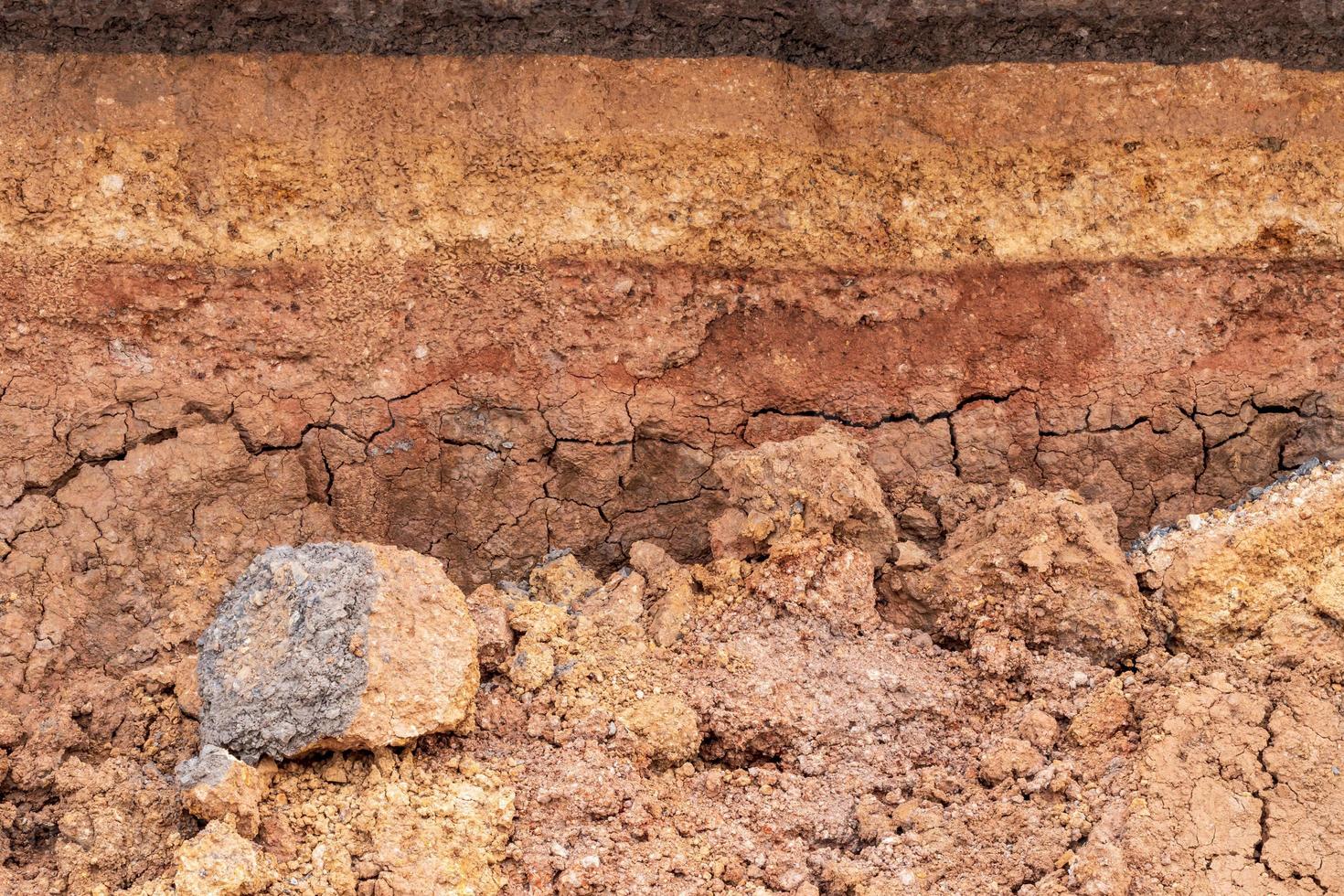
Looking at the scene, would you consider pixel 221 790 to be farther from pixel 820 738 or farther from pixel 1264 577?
pixel 1264 577

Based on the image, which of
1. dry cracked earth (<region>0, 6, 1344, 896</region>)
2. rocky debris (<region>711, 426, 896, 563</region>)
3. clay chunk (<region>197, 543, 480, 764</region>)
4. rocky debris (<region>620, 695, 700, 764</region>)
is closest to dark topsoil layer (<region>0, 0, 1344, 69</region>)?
dry cracked earth (<region>0, 6, 1344, 896</region>)

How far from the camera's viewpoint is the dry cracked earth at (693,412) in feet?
11.3

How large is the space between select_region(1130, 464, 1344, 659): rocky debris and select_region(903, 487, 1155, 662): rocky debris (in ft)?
0.38

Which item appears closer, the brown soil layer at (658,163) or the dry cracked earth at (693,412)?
the dry cracked earth at (693,412)

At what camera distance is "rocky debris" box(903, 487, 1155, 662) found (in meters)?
3.73

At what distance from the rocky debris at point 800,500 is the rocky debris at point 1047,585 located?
0.72 ft

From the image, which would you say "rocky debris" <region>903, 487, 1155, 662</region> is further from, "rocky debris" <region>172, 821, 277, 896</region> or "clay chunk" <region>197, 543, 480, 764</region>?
"rocky debris" <region>172, 821, 277, 896</region>

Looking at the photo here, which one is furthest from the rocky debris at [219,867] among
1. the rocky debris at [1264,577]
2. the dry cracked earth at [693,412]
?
the rocky debris at [1264,577]

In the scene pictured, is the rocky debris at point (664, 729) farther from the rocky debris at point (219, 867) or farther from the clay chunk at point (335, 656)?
the rocky debris at point (219, 867)

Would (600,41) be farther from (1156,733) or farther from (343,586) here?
(1156,733)

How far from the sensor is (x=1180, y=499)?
423 centimetres

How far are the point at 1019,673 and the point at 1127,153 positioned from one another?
153 cm

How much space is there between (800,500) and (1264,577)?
124 centimetres

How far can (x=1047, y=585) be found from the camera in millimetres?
3764
